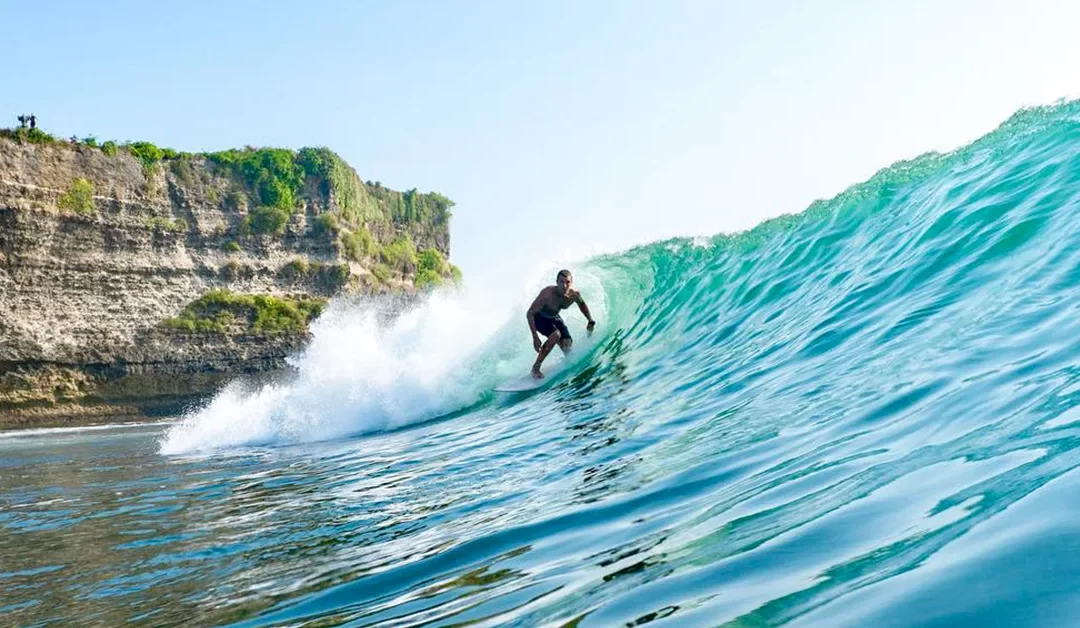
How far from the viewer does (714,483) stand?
3445 millimetres

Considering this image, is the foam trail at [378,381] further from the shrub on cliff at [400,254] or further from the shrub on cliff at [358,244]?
the shrub on cliff at [400,254]

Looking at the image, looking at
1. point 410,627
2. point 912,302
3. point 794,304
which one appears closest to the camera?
point 410,627

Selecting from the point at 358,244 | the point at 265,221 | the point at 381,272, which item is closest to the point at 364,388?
the point at 265,221

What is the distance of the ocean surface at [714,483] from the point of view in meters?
1.98

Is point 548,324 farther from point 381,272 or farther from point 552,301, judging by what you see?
point 381,272

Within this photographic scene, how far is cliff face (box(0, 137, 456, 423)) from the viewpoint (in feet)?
93.0

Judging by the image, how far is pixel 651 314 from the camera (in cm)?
1207

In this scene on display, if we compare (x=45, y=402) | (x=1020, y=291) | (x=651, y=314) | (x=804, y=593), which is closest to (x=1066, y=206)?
(x=1020, y=291)

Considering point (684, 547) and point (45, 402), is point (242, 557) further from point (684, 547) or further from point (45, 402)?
point (45, 402)

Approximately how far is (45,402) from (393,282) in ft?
62.0

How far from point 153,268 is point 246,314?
4.32 metres

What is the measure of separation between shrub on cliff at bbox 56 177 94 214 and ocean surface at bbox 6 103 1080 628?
2248 centimetres

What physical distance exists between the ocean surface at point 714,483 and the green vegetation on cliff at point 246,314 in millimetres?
23803

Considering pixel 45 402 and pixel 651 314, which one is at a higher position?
pixel 45 402
